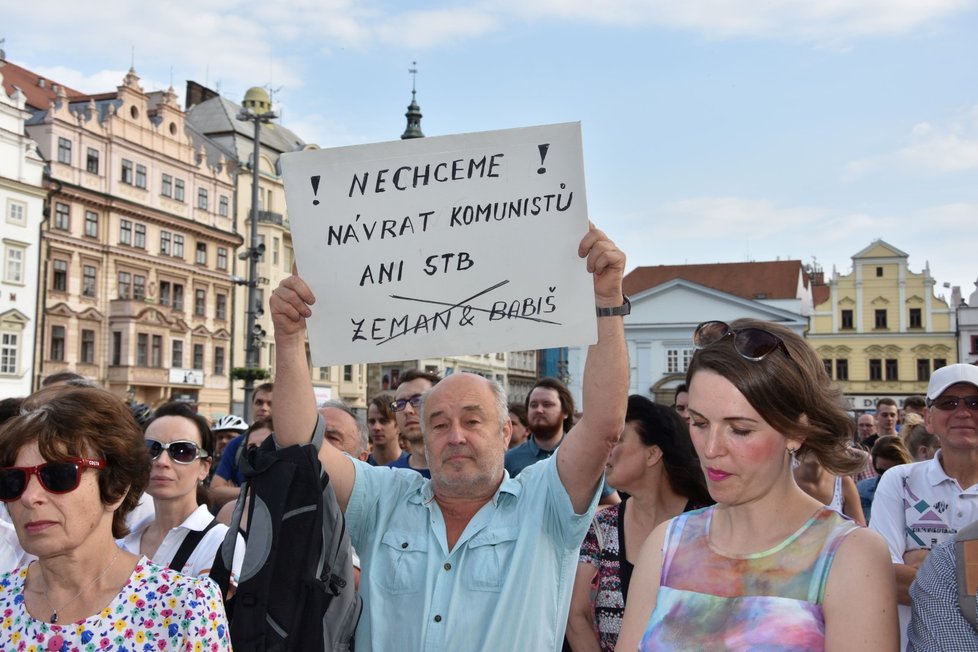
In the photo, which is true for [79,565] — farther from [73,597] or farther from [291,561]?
[291,561]

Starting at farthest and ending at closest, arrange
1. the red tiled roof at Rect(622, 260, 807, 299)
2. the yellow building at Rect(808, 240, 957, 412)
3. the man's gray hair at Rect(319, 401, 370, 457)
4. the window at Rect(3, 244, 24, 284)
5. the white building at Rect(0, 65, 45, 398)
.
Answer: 1. the red tiled roof at Rect(622, 260, 807, 299)
2. the yellow building at Rect(808, 240, 957, 412)
3. the window at Rect(3, 244, 24, 284)
4. the white building at Rect(0, 65, 45, 398)
5. the man's gray hair at Rect(319, 401, 370, 457)

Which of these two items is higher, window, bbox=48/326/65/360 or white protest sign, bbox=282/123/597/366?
window, bbox=48/326/65/360

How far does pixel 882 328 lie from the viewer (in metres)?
59.5

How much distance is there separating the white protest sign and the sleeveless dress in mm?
1070

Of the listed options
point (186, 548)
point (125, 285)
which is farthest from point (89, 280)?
point (186, 548)

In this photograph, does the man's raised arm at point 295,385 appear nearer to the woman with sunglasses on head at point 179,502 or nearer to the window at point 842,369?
the woman with sunglasses on head at point 179,502

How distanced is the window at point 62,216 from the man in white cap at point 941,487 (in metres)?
38.8

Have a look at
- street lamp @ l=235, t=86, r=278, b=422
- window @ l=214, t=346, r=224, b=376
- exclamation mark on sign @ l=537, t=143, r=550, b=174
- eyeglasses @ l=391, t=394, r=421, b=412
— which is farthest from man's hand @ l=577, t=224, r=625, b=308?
window @ l=214, t=346, r=224, b=376

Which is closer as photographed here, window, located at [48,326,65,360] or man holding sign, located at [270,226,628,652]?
man holding sign, located at [270,226,628,652]

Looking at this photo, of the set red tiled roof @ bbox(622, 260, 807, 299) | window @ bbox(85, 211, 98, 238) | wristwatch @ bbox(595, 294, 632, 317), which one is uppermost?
red tiled roof @ bbox(622, 260, 807, 299)

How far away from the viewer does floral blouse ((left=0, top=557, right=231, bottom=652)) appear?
2.40 m

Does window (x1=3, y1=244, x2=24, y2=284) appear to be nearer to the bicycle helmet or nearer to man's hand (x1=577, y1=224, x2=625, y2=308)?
the bicycle helmet

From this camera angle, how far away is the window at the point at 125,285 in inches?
1612

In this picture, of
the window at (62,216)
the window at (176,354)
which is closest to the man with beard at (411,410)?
the window at (62,216)
